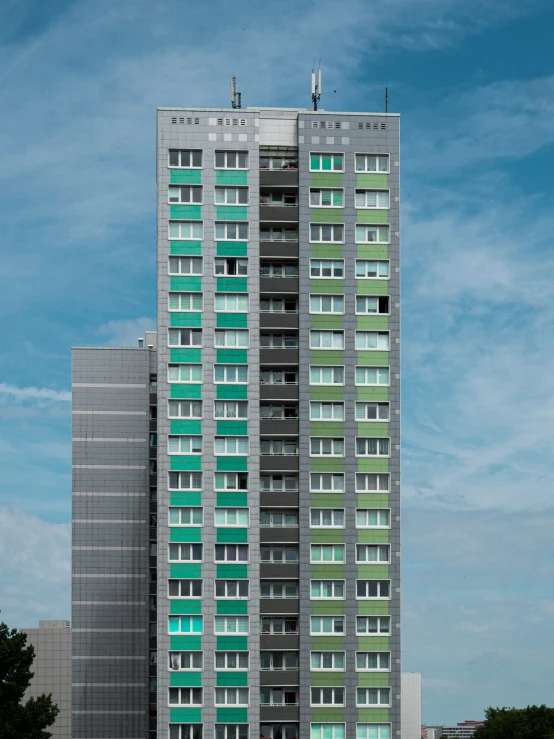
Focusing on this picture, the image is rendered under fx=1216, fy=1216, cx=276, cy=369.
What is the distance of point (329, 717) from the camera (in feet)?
340

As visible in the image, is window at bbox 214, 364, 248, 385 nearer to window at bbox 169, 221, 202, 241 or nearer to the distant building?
window at bbox 169, 221, 202, 241

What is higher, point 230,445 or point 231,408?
point 231,408

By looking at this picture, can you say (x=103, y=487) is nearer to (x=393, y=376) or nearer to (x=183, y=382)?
(x=183, y=382)

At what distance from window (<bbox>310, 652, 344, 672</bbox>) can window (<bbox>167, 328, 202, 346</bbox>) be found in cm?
2922

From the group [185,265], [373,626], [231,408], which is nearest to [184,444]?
[231,408]

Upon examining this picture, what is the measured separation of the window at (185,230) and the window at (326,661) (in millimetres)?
38508

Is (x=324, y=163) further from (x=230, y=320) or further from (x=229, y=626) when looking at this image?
(x=229, y=626)

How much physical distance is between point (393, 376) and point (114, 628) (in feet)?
165

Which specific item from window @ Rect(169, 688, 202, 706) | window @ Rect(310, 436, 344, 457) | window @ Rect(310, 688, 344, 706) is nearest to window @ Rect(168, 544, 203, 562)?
window @ Rect(169, 688, 202, 706)

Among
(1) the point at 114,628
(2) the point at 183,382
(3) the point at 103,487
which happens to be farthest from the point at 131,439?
(2) the point at 183,382

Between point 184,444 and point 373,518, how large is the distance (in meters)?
17.9

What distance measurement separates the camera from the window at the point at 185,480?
351 ft

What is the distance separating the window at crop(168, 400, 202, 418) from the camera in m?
108

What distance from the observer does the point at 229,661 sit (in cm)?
10406
